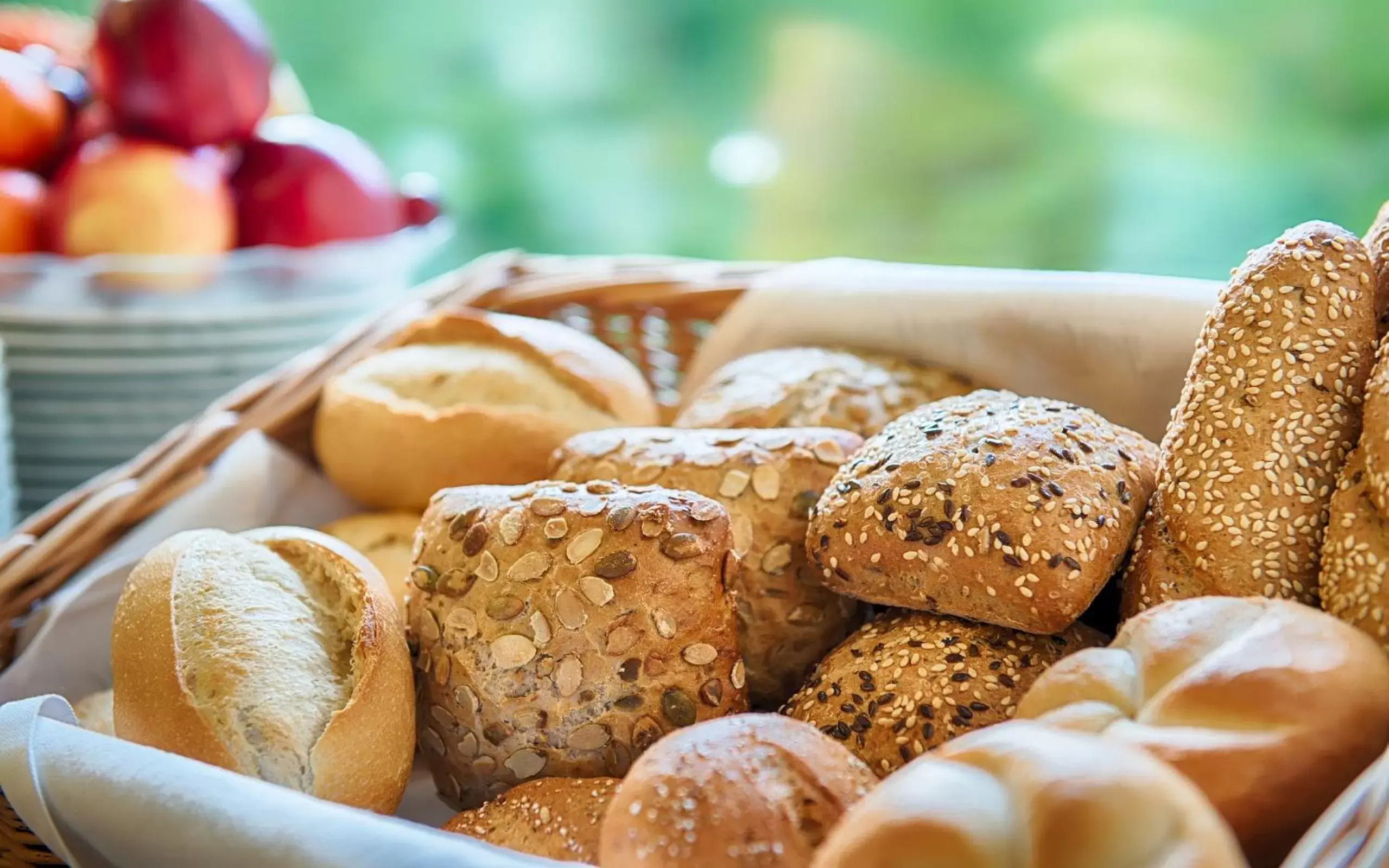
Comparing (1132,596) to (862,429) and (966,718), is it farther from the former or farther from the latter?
(862,429)

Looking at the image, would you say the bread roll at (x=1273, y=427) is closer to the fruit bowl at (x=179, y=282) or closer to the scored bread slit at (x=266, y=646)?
the scored bread slit at (x=266, y=646)

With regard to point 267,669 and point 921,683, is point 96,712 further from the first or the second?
point 921,683

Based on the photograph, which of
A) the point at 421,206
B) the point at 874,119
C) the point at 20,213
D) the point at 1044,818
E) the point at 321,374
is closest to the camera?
the point at 1044,818

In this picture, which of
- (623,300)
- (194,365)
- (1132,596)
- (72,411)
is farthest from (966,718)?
(72,411)

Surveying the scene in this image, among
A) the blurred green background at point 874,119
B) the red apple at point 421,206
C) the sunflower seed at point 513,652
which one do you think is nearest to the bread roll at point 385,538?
the sunflower seed at point 513,652

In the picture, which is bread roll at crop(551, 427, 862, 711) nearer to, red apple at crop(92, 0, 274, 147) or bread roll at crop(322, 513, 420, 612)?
bread roll at crop(322, 513, 420, 612)

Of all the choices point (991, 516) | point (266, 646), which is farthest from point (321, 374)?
point (991, 516)
